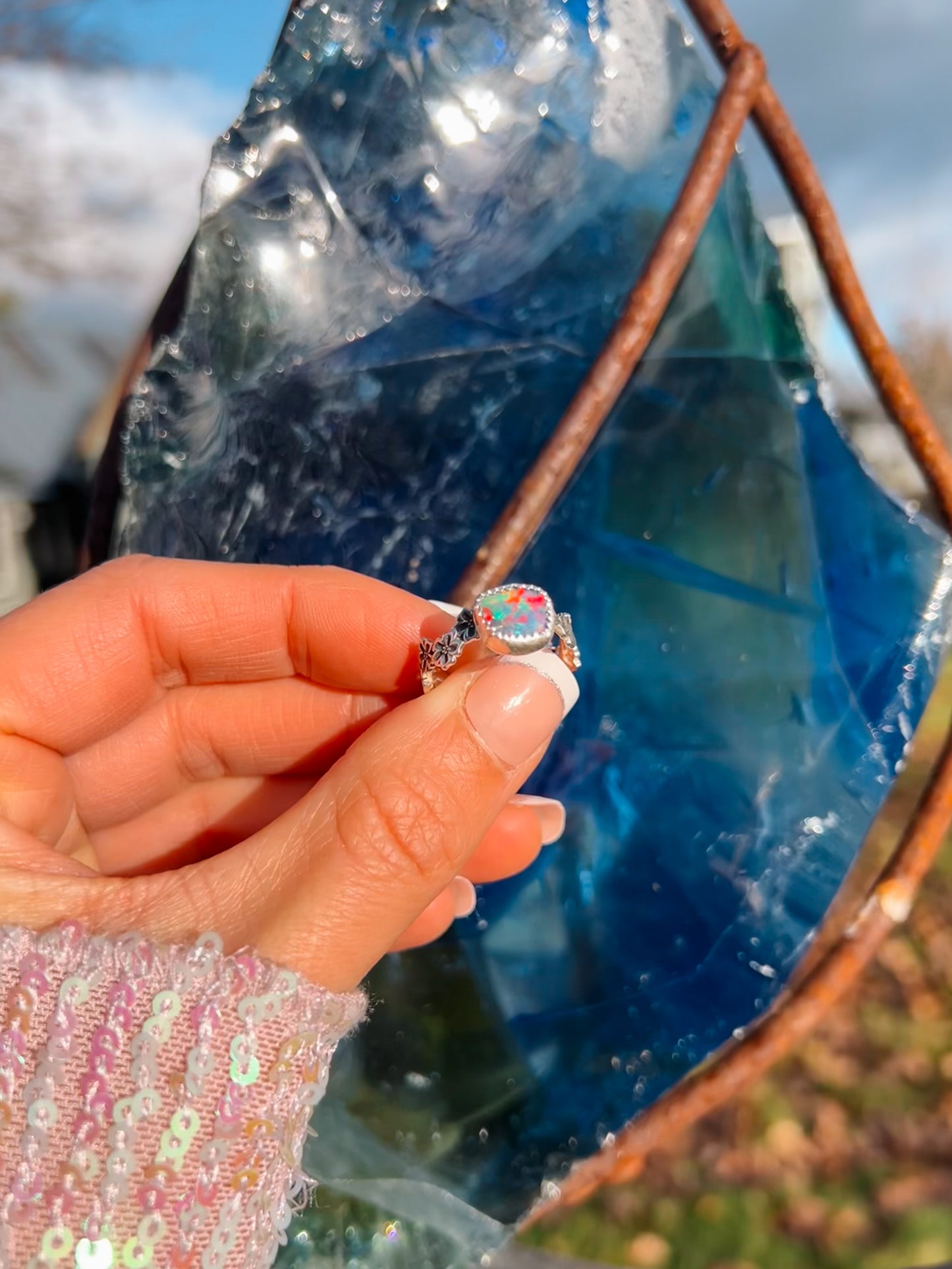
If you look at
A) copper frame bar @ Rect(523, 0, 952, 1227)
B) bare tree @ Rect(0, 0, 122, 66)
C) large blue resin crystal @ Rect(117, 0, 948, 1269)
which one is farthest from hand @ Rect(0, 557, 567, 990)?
bare tree @ Rect(0, 0, 122, 66)

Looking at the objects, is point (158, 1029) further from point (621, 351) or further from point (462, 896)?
point (621, 351)

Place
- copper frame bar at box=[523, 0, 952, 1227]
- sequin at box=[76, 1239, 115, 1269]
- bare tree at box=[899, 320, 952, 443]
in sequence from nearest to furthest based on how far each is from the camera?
sequin at box=[76, 1239, 115, 1269] < copper frame bar at box=[523, 0, 952, 1227] < bare tree at box=[899, 320, 952, 443]

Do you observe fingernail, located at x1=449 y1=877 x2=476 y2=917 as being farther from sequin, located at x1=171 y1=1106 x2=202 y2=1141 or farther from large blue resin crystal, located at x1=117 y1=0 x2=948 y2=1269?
sequin, located at x1=171 y1=1106 x2=202 y2=1141

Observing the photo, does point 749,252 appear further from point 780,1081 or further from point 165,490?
point 780,1081

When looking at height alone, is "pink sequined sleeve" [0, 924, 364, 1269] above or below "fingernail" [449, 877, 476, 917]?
above

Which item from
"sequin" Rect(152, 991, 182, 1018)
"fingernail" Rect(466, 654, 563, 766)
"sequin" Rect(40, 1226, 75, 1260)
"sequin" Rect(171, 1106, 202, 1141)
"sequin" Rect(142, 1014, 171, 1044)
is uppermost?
"fingernail" Rect(466, 654, 563, 766)

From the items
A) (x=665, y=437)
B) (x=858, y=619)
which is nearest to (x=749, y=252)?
(x=665, y=437)

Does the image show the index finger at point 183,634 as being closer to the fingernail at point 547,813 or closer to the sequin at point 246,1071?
the fingernail at point 547,813

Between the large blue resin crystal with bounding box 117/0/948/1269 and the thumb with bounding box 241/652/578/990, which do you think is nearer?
the thumb with bounding box 241/652/578/990
